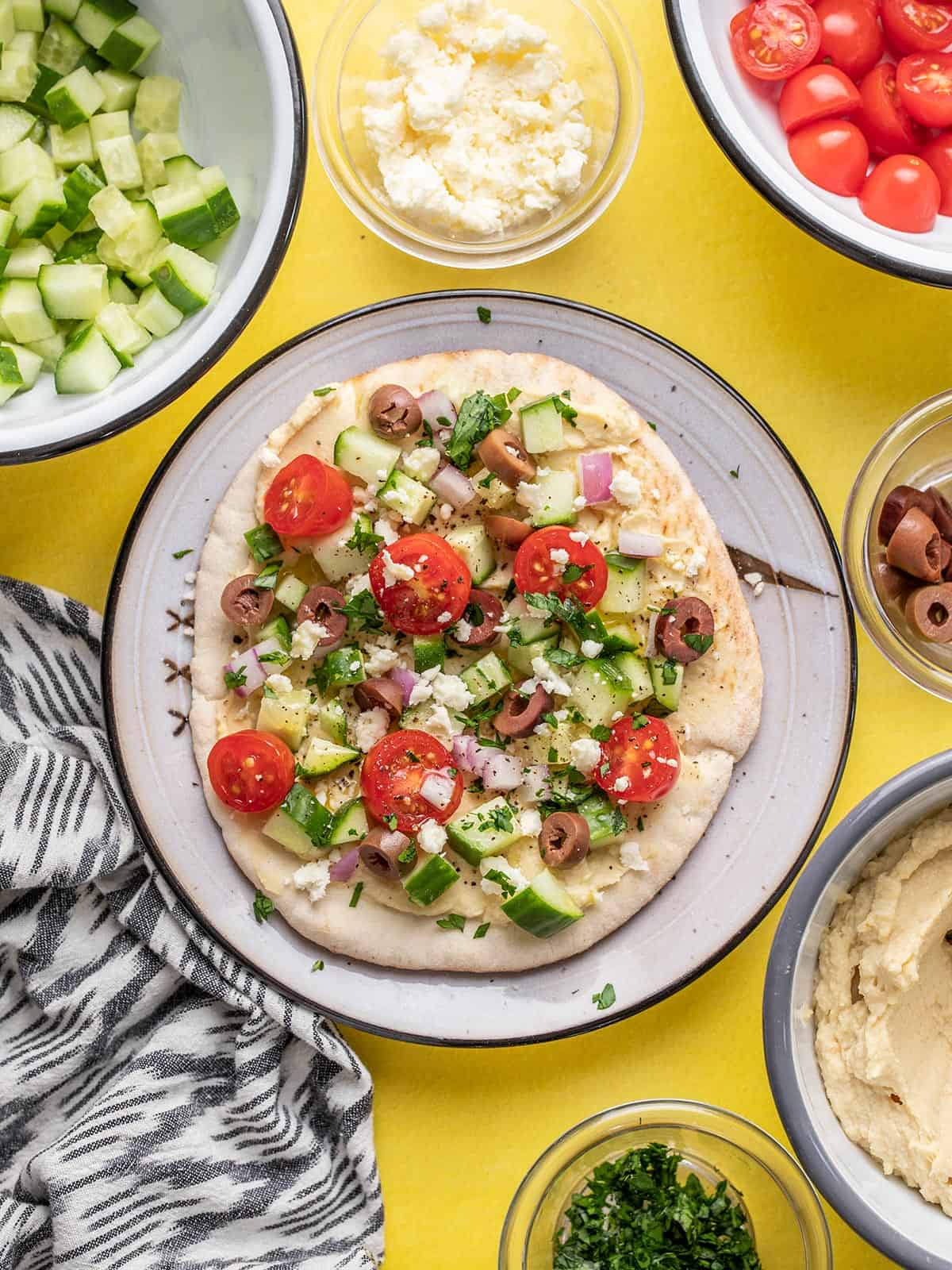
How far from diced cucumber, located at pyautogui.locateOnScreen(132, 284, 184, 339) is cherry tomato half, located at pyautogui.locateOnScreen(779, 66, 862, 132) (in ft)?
5.79

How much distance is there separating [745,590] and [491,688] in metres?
0.79

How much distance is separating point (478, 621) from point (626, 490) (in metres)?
0.54

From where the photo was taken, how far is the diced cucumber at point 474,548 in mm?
3221

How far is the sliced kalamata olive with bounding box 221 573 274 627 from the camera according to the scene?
321cm

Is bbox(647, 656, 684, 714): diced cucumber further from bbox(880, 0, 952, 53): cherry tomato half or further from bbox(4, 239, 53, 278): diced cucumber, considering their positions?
bbox(4, 239, 53, 278): diced cucumber

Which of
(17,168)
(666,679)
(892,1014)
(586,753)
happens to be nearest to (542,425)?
(666,679)

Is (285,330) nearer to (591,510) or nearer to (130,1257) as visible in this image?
(591,510)

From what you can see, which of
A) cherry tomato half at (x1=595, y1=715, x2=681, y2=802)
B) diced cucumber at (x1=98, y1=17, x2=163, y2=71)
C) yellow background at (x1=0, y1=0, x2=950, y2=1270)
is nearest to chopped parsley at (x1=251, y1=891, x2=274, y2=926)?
yellow background at (x1=0, y1=0, x2=950, y2=1270)

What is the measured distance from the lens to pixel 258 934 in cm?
335

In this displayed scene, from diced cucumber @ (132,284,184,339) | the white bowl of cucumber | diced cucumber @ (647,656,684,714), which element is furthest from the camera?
diced cucumber @ (647,656,684,714)

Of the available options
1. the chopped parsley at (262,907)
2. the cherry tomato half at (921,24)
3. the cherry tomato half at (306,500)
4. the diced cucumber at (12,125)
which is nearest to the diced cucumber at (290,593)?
the cherry tomato half at (306,500)

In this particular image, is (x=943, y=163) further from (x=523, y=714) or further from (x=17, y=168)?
(x=17, y=168)

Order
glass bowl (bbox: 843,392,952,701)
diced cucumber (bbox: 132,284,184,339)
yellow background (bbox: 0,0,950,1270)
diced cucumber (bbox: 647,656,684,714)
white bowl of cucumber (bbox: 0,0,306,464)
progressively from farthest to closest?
yellow background (bbox: 0,0,950,1270) → glass bowl (bbox: 843,392,952,701) → diced cucumber (bbox: 647,656,684,714) → diced cucumber (bbox: 132,284,184,339) → white bowl of cucumber (bbox: 0,0,306,464)

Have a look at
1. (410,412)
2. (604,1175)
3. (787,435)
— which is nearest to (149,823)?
(410,412)
